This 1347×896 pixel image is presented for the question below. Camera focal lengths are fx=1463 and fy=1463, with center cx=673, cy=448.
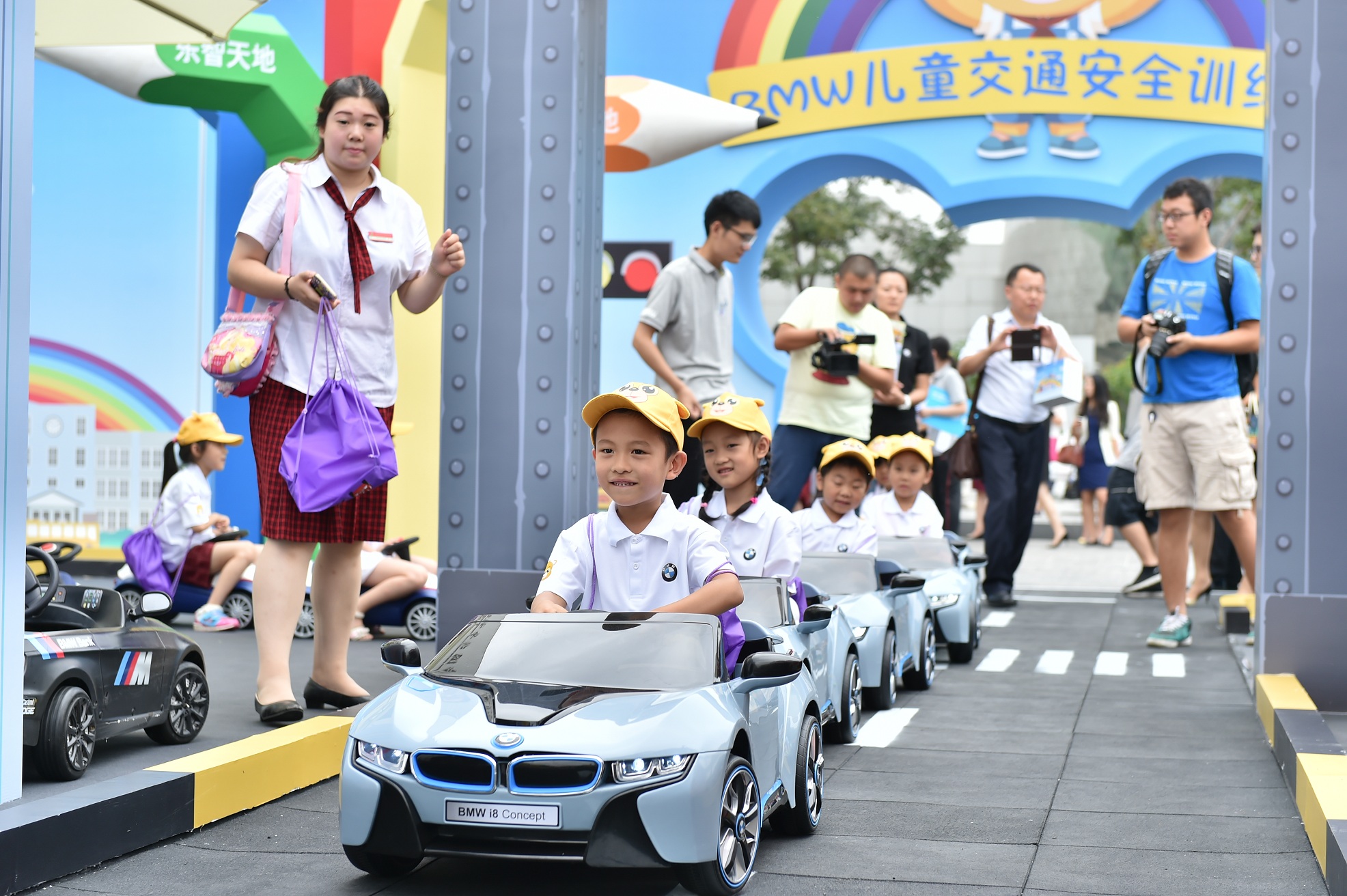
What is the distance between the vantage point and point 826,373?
25.6 ft

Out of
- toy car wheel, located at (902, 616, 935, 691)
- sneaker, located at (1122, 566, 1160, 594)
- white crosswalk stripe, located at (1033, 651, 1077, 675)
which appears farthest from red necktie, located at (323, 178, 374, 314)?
sneaker, located at (1122, 566, 1160, 594)

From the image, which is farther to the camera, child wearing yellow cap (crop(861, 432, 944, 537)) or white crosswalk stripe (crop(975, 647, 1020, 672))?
child wearing yellow cap (crop(861, 432, 944, 537))

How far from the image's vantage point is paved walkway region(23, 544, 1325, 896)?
343cm

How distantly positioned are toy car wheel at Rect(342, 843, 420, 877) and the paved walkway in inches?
1.2

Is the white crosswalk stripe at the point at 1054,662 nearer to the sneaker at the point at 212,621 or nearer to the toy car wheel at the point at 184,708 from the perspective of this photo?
the toy car wheel at the point at 184,708

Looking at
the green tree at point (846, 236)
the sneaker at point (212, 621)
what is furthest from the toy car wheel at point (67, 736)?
the green tree at point (846, 236)

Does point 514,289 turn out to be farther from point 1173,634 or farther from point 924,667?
point 1173,634

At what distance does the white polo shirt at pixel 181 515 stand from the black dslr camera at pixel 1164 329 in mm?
5206

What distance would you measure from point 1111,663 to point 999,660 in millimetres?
557

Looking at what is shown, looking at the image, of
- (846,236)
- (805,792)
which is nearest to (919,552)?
(805,792)

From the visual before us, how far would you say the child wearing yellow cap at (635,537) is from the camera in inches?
159

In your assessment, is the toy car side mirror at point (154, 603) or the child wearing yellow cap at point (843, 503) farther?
the child wearing yellow cap at point (843, 503)

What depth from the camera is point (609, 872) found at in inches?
136

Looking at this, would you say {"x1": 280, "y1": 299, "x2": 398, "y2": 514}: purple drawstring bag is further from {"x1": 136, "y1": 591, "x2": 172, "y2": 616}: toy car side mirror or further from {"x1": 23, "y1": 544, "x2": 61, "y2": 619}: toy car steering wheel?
{"x1": 23, "y1": 544, "x2": 61, "y2": 619}: toy car steering wheel
